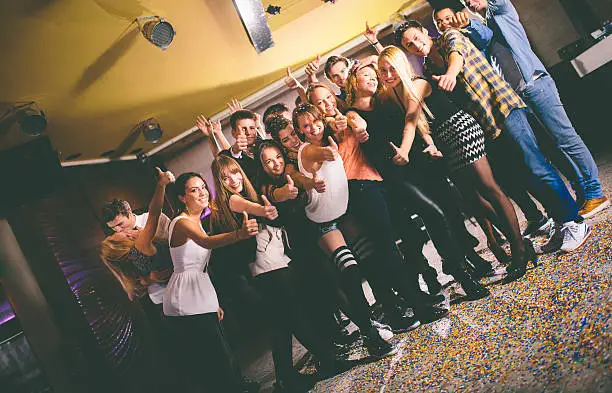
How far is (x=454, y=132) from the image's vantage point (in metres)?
2.42

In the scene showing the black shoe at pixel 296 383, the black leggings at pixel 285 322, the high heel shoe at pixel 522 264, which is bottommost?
the black shoe at pixel 296 383

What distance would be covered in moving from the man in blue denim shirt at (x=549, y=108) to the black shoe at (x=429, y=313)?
122 cm

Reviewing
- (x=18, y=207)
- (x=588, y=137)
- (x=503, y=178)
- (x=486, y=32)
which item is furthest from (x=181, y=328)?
(x=588, y=137)

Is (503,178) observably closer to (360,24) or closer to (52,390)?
(360,24)

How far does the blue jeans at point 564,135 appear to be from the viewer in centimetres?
248

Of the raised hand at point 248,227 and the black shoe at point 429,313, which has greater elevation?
the raised hand at point 248,227

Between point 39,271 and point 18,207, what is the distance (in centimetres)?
66

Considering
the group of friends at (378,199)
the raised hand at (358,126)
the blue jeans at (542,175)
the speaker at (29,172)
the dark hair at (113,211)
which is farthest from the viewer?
the dark hair at (113,211)

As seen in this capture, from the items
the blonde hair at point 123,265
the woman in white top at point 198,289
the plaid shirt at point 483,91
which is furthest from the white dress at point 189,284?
the plaid shirt at point 483,91

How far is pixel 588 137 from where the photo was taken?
13.6 ft

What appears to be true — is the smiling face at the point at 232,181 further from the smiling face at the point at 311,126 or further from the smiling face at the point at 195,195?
the smiling face at the point at 311,126

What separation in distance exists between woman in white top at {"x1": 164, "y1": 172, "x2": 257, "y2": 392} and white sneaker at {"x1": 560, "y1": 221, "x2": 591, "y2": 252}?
2.02 m

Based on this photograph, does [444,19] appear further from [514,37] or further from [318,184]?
[318,184]

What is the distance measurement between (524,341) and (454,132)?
1.35 metres
